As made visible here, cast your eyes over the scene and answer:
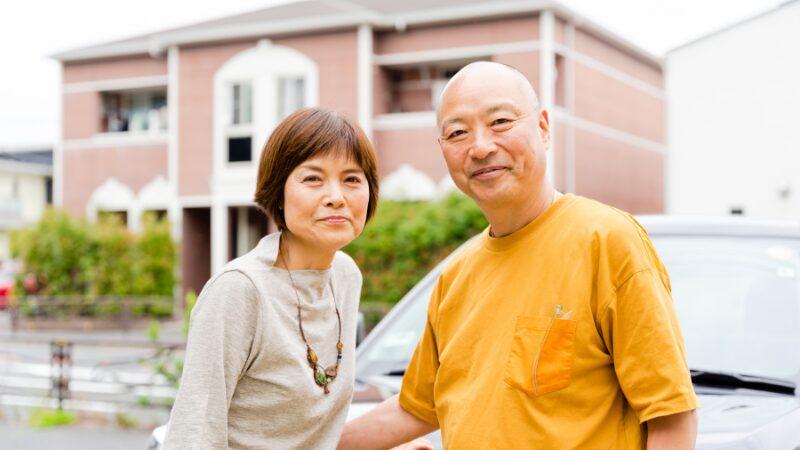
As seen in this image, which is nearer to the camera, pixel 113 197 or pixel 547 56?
pixel 547 56

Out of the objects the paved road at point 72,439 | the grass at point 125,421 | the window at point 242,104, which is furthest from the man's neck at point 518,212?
the window at point 242,104

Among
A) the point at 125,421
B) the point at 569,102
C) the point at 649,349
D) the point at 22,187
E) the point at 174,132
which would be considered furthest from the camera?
the point at 22,187

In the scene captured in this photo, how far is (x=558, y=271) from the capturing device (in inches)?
76.0

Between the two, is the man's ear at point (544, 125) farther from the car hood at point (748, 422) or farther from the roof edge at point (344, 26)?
the roof edge at point (344, 26)

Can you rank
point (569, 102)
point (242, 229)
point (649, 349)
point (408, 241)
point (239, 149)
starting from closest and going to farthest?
point (649, 349) → point (408, 241) → point (569, 102) → point (239, 149) → point (242, 229)

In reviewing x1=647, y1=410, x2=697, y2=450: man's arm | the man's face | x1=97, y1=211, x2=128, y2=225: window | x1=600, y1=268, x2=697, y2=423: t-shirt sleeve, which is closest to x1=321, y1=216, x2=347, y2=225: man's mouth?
the man's face

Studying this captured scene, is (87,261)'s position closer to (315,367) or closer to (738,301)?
(738,301)

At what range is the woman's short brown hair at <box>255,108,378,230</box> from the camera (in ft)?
7.51

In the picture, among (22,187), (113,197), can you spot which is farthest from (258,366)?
(22,187)

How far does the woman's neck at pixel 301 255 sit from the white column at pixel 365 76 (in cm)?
2078

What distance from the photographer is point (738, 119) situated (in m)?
17.3

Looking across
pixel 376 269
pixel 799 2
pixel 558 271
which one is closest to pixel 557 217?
pixel 558 271

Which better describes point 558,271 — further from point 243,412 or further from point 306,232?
point 243,412

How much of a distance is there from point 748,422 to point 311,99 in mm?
22006
